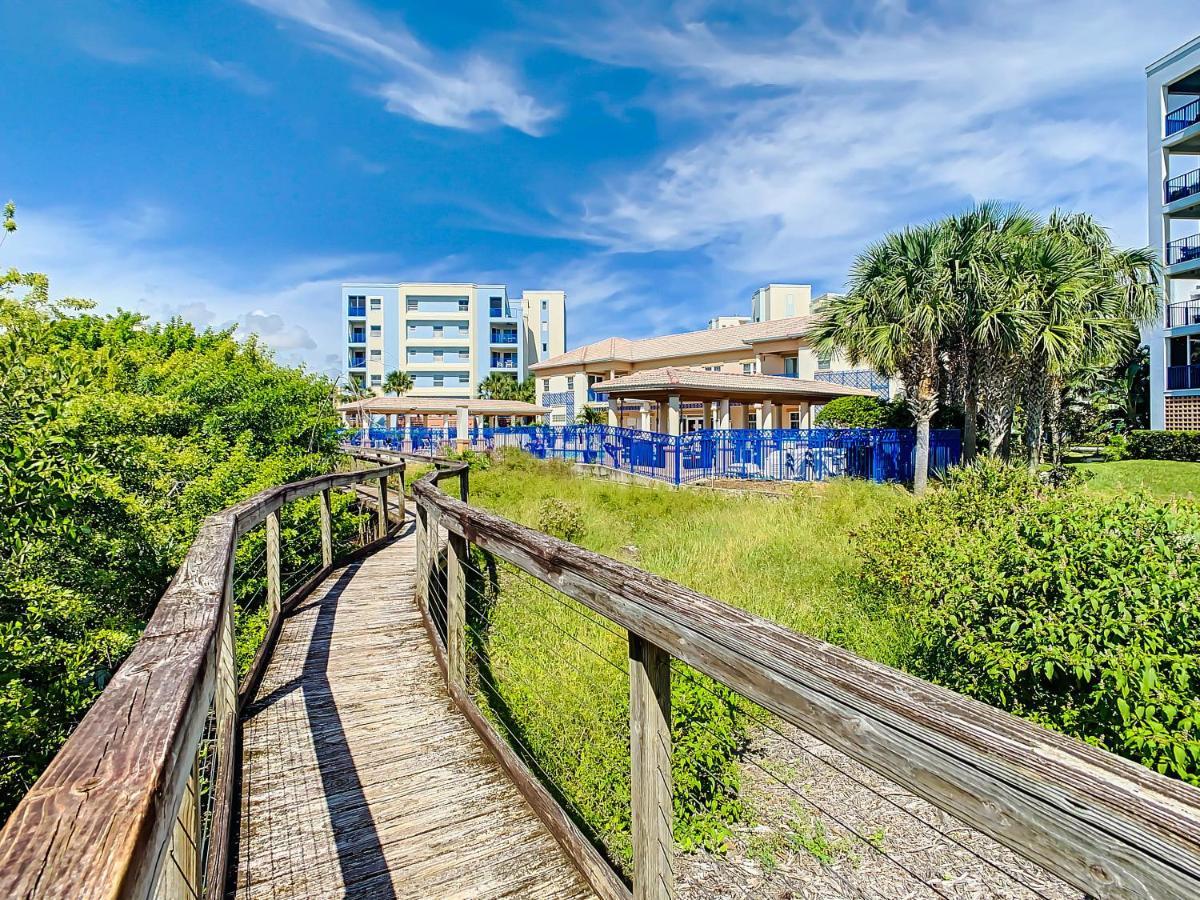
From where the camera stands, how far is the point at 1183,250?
973 inches

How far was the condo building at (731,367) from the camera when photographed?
975 inches

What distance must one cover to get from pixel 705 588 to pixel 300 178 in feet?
85.9

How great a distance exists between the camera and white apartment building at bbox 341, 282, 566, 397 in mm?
58312

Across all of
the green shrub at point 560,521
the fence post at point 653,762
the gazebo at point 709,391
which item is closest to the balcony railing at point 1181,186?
the gazebo at point 709,391

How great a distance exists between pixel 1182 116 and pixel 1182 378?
35.0ft

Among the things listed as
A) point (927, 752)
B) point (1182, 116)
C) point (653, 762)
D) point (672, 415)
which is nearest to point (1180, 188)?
point (1182, 116)

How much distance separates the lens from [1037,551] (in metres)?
3.82

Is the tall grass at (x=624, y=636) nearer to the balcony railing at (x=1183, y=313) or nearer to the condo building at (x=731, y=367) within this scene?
the condo building at (x=731, y=367)

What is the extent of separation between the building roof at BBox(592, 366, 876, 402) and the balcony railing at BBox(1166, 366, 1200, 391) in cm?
1213

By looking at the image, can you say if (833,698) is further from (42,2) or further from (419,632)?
(42,2)

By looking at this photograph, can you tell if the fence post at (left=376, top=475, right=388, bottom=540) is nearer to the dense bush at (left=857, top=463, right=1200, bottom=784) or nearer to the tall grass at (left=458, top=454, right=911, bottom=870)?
the tall grass at (left=458, top=454, right=911, bottom=870)

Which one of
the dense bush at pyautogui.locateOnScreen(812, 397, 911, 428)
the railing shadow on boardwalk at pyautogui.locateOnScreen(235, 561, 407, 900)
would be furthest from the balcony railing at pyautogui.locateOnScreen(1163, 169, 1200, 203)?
the railing shadow on boardwalk at pyautogui.locateOnScreen(235, 561, 407, 900)

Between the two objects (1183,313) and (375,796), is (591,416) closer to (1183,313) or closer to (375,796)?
(1183,313)

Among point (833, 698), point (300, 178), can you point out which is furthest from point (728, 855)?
point (300, 178)
